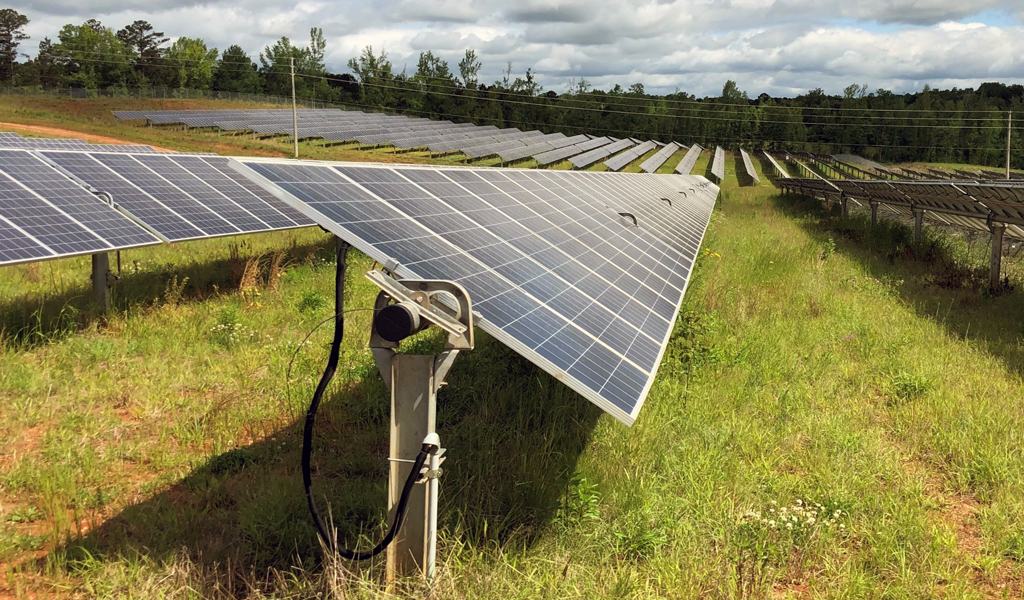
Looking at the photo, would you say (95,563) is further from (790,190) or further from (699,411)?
(790,190)

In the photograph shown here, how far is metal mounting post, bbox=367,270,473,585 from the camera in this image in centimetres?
394

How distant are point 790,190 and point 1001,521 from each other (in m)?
56.7

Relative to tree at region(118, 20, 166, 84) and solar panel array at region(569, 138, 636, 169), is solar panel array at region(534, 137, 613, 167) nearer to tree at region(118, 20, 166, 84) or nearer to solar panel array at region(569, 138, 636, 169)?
solar panel array at region(569, 138, 636, 169)

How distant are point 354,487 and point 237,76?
424 ft

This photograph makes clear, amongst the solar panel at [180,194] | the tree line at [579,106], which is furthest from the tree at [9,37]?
the solar panel at [180,194]

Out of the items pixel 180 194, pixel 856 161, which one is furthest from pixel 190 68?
pixel 180 194

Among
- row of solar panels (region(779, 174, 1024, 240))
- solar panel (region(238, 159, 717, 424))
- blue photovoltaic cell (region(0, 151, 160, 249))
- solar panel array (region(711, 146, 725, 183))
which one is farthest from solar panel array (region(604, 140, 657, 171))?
solar panel (region(238, 159, 717, 424))

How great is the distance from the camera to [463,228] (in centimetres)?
644

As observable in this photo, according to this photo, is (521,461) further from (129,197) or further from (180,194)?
(180,194)

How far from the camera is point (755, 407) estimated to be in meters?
8.33

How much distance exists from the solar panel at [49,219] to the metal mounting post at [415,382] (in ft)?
23.8

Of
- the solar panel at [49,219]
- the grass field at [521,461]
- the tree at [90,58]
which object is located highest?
the tree at [90,58]

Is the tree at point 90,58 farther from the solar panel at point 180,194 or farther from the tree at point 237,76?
the solar panel at point 180,194

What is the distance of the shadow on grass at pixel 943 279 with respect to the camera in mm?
11992
